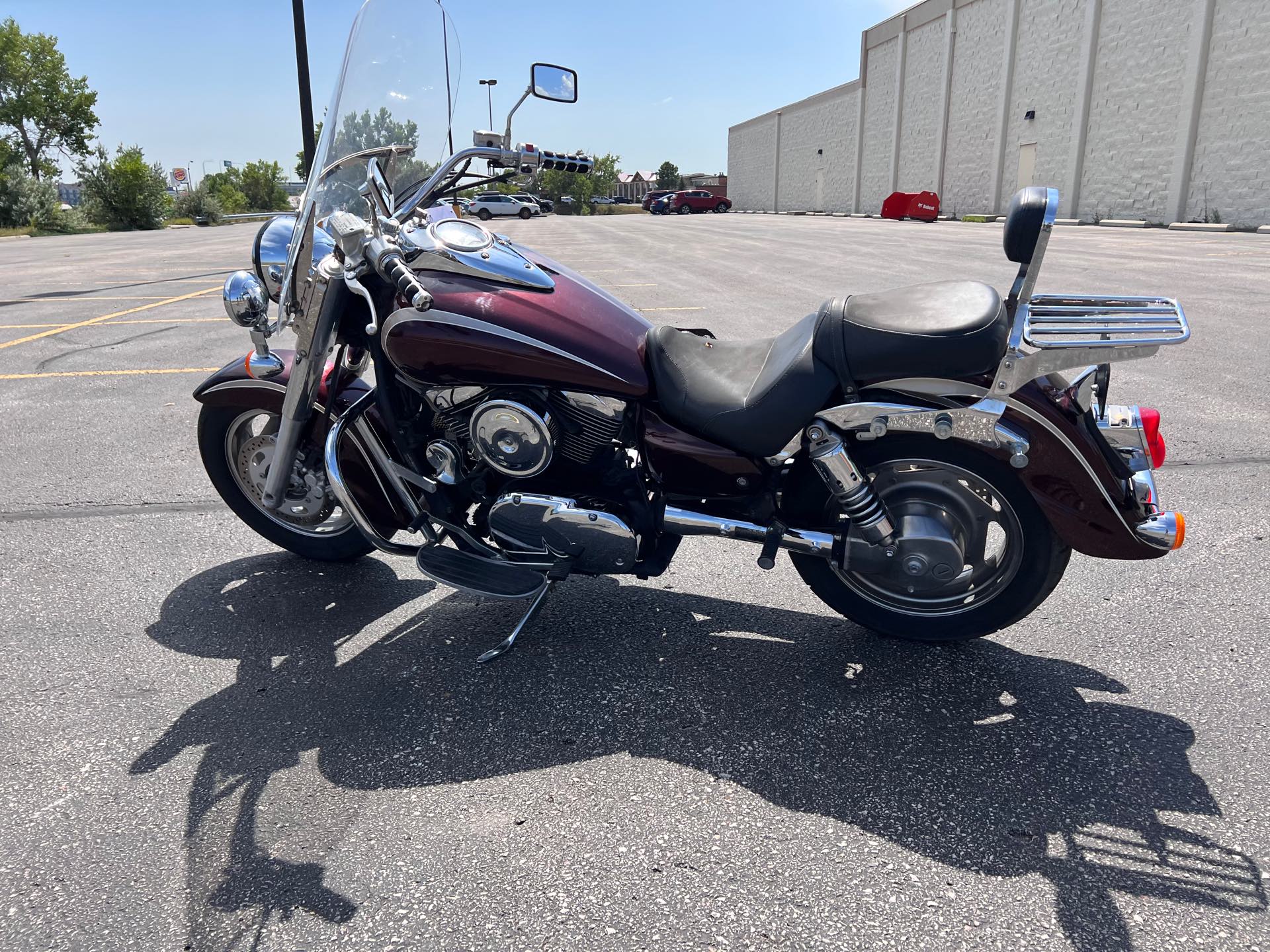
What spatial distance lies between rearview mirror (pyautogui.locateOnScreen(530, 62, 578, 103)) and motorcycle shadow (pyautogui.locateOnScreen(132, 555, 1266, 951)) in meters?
1.78

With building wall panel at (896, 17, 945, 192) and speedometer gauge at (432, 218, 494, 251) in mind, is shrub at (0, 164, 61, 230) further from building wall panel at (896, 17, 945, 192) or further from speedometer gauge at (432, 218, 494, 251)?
speedometer gauge at (432, 218, 494, 251)

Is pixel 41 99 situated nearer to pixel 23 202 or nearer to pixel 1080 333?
pixel 23 202

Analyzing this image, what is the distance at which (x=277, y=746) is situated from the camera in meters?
2.46

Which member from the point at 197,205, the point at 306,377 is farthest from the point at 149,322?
the point at 197,205

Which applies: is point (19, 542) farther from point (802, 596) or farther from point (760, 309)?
point (760, 309)

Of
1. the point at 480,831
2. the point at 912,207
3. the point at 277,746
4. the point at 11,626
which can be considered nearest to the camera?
the point at 480,831

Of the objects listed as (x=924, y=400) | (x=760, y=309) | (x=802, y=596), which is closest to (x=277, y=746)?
(x=802, y=596)

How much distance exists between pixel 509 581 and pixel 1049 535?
66.1 inches

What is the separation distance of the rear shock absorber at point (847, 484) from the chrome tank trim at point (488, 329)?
2.13 feet

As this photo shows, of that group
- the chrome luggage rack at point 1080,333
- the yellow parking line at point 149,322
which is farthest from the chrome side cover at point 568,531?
the yellow parking line at point 149,322

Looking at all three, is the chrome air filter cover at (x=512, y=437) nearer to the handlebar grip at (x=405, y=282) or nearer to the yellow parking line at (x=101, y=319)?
the handlebar grip at (x=405, y=282)

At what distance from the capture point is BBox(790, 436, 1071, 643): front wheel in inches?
101

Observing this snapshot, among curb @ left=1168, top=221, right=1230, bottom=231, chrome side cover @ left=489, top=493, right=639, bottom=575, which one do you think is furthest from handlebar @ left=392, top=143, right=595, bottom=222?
curb @ left=1168, top=221, right=1230, bottom=231

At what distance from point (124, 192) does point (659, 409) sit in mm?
44831
